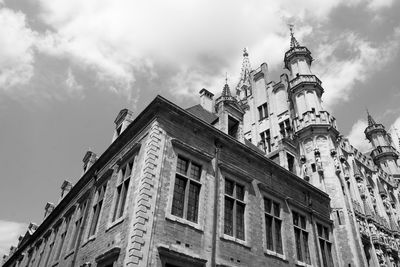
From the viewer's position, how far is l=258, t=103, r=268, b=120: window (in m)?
29.1

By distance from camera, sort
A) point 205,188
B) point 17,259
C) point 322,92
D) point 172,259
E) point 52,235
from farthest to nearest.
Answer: point 17,259, point 322,92, point 52,235, point 205,188, point 172,259

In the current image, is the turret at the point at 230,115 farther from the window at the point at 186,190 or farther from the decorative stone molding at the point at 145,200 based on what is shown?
the decorative stone molding at the point at 145,200

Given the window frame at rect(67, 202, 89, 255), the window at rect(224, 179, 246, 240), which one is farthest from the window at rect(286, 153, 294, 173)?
the window frame at rect(67, 202, 89, 255)

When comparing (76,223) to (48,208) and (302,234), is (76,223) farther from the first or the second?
(48,208)

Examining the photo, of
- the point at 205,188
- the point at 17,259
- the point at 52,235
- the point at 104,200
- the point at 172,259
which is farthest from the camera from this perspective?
the point at 17,259

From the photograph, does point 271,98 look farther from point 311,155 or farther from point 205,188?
point 205,188

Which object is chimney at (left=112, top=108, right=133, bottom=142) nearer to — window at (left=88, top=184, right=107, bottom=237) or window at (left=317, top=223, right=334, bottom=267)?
window at (left=88, top=184, right=107, bottom=237)

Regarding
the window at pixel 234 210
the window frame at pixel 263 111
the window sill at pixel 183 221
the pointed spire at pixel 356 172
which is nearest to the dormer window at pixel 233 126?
the window at pixel 234 210

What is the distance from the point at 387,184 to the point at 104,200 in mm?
26410

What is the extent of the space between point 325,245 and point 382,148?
71.7ft

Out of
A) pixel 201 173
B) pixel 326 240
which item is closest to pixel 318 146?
pixel 326 240

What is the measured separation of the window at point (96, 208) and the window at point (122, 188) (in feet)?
6.54

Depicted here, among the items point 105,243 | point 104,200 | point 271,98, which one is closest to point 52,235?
point 104,200

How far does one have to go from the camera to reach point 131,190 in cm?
1244
